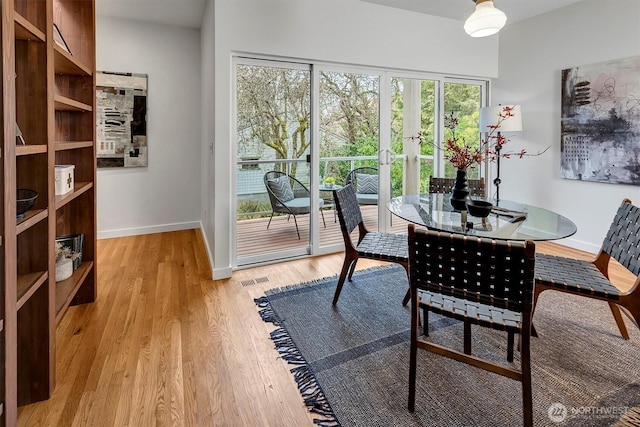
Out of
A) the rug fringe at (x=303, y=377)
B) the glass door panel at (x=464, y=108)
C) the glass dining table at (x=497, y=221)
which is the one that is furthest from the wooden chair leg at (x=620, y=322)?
the glass door panel at (x=464, y=108)

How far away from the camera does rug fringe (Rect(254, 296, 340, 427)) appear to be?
1.52m

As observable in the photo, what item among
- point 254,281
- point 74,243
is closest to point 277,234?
point 254,281

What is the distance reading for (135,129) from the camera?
445 cm

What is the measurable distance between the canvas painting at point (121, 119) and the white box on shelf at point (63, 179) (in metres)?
2.37

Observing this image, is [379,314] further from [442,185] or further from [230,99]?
[230,99]

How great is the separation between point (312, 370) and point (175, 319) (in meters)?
1.08

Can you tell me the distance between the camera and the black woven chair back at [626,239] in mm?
1776

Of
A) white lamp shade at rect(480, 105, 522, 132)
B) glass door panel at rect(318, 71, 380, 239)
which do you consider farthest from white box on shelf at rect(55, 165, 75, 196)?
white lamp shade at rect(480, 105, 522, 132)

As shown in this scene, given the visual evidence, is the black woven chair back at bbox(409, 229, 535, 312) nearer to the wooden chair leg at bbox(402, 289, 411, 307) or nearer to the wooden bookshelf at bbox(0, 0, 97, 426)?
the wooden chair leg at bbox(402, 289, 411, 307)

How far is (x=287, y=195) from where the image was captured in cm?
366

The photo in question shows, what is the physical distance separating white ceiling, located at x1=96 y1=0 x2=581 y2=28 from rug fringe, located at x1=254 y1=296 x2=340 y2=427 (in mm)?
3311

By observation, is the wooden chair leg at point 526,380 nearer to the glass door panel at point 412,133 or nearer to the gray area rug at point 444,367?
the gray area rug at point 444,367

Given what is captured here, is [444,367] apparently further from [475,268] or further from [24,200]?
[24,200]

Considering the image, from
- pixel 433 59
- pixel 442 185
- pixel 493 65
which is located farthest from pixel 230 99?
pixel 493 65
